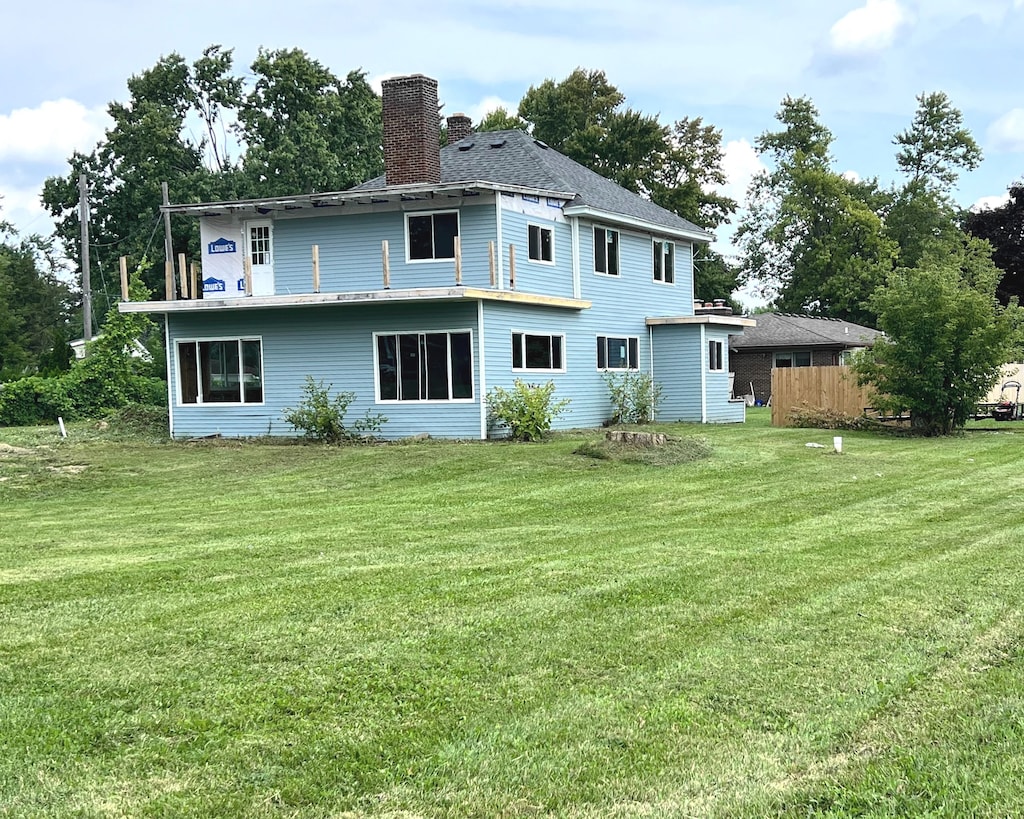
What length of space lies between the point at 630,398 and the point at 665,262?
16.2 ft

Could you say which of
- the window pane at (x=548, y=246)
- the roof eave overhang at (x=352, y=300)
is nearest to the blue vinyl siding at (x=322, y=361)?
the roof eave overhang at (x=352, y=300)

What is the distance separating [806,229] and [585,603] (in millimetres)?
51941

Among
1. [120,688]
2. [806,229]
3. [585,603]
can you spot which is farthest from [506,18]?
[806,229]

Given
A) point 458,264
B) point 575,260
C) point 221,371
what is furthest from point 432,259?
point 221,371

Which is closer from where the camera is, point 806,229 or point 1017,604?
point 1017,604

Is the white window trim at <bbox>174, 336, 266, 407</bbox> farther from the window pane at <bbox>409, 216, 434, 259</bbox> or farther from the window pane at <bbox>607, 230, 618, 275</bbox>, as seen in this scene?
the window pane at <bbox>607, 230, 618, 275</bbox>

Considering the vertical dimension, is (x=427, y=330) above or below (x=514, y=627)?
above

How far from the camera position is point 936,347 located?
859 inches

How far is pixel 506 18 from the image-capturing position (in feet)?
54.9

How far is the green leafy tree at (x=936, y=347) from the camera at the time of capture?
21516 mm

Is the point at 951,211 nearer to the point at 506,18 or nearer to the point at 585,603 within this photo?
the point at 506,18

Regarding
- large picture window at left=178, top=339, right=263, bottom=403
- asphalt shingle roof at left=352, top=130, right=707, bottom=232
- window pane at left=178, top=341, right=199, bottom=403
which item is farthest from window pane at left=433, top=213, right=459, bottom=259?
window pane at left=178, top=341, right=199, bottom=403

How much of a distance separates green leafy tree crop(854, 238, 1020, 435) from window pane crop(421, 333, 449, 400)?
9.32m

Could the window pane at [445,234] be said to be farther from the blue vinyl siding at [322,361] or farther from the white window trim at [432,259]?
the blue vinyl siding at [322,361]
